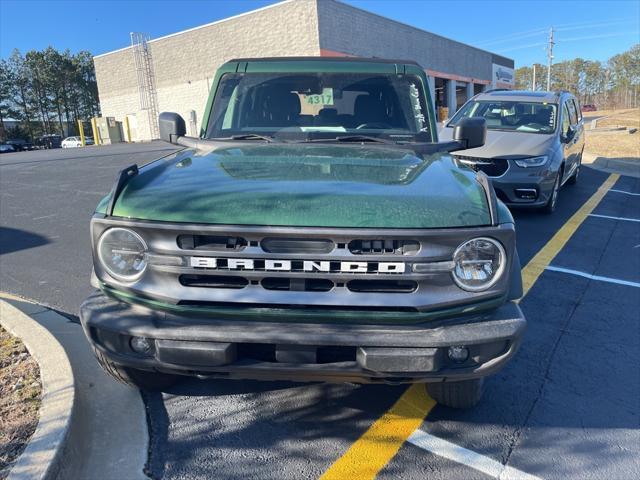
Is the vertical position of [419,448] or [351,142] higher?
[351,142]

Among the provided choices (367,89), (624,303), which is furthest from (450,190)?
(624,303)

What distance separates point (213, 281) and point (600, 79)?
111 meters

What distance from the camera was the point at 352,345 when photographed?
2031mm

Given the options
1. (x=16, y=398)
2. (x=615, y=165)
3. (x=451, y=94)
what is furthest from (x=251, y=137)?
(x=451, y=94)

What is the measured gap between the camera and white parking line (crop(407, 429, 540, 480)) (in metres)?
A: 2.32

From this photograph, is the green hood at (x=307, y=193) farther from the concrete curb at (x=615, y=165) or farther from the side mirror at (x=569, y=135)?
the concrete curb at (x=615, y=165)

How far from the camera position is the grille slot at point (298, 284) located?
2.11 m

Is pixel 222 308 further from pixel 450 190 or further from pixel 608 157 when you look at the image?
pixel 608 157

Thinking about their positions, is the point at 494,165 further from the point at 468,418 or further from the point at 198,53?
the point at 198,53

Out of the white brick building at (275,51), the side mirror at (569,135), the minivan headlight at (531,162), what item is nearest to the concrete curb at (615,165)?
the side mirror at (569,135)

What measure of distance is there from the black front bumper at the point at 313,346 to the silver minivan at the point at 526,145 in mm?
4804

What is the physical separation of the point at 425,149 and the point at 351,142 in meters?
0.49

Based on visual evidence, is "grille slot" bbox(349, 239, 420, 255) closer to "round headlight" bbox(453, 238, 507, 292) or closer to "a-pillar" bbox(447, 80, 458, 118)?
"round headlight" bbox(453, 238, 507, 292)

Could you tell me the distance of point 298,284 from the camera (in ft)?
6.91
